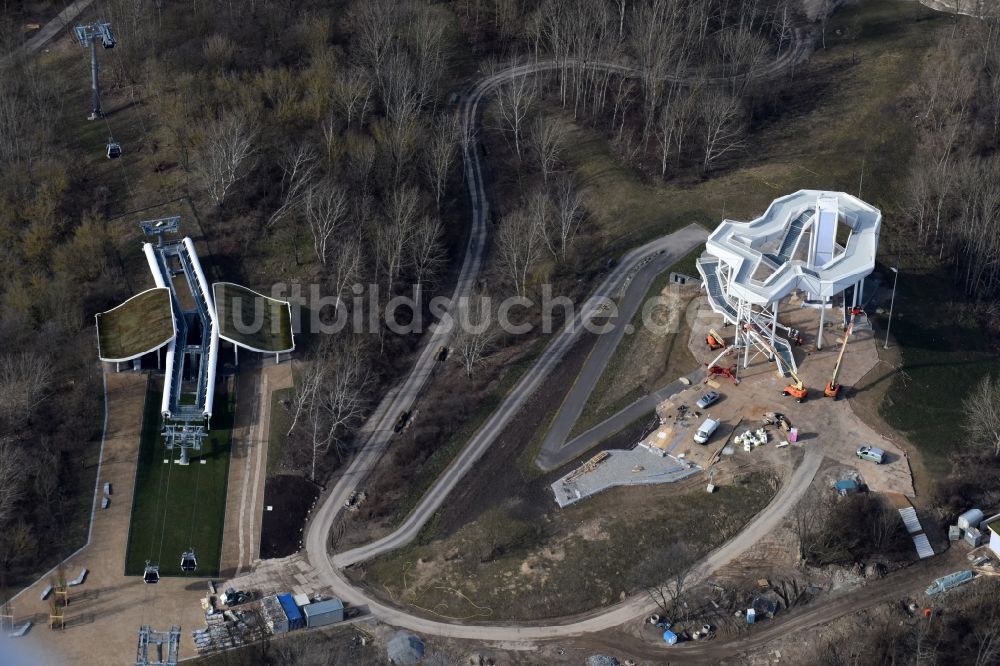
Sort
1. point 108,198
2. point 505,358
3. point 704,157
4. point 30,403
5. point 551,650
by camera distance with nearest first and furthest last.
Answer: point 551,650
point 30,403
point 505,358
point 108,198
point 704,157

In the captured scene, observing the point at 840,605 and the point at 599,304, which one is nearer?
the point at 840,605

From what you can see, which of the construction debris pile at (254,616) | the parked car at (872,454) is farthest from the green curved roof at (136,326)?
the parked car at (872,454)

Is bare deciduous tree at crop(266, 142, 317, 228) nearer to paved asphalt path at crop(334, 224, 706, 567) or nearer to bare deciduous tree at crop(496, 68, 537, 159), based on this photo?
bare deciduous tree at crop(496, 68, 537, 159)

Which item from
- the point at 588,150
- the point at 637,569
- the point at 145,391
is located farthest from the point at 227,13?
the point at 637,569

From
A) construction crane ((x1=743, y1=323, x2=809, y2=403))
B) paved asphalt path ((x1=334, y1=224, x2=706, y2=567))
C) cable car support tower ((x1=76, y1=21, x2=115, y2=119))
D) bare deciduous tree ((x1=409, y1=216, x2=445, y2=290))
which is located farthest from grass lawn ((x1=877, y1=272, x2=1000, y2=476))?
cable car support tower ((x1=76, y1=21, x2=115, y2=119))

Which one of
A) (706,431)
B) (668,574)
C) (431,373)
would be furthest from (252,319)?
(668,574)

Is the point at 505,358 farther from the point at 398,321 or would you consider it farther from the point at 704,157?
the point at 704,157

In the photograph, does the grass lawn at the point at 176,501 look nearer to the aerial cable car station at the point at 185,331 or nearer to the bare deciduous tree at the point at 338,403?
the aerial cable car station at the point at 185,331
